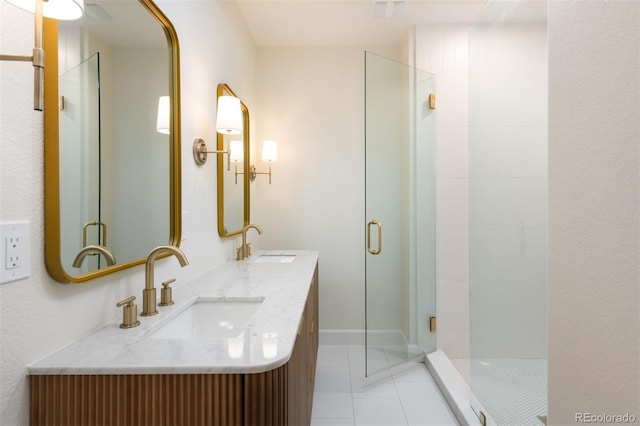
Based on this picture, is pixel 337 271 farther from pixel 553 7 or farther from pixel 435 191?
pixel 553 7

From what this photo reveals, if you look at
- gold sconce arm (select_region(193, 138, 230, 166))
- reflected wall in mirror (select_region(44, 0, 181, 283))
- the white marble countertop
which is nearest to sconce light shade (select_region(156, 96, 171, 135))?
reflected wall in mirror (select_region(44, 0, 181, 283))

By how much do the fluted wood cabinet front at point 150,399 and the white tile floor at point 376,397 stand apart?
4.21 ft

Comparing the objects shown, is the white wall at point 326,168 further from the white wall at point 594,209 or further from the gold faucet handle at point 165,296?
the white wall at point 594,209

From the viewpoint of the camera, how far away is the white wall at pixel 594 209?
69cm

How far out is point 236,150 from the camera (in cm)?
230

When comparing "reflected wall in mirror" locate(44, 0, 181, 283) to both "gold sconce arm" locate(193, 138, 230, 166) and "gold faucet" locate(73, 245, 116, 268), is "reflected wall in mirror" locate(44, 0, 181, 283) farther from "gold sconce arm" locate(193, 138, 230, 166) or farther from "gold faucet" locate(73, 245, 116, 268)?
"gold sconce arm" locate(193, 138, 230, 166)

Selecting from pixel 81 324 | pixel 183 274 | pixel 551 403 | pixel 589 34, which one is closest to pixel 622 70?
pixel 589 34

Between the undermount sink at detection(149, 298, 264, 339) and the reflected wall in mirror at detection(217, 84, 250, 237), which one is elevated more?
the reflected wall in mirror at detection(217, 84, 250, 237)

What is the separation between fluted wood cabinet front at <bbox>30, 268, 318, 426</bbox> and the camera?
2.41 ft

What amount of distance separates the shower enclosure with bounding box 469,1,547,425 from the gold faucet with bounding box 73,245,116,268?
1.84 metres

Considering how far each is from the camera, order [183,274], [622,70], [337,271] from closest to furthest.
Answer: [622,70]
[183,274]
[337,271]

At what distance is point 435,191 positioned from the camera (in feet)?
8.32

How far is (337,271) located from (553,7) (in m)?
2.35
